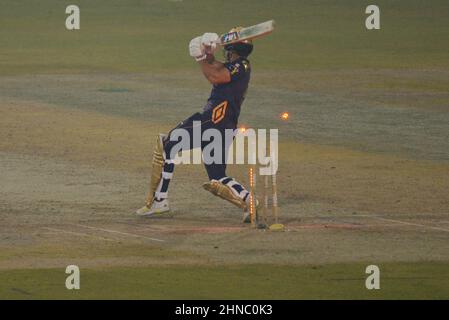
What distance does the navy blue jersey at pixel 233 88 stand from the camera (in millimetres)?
18781

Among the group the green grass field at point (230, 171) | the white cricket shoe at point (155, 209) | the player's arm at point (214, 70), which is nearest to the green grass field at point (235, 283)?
the green grass field at point (230, 171)

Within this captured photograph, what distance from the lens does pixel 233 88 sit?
1892cm

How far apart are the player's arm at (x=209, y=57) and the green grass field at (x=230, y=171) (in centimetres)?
199

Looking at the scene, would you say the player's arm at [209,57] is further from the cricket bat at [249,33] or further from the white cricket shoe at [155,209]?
the white cricket shoe at [155,209]

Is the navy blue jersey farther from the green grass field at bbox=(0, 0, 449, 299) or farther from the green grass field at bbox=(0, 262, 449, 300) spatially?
the green grass field at bbox=(0, 262, 449, 300)

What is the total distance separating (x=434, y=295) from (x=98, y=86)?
2184 cm

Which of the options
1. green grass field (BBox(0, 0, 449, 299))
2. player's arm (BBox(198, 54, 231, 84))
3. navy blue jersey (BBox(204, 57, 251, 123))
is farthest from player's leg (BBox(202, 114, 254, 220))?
player's arm (BBox(198, 54, 231, 84))

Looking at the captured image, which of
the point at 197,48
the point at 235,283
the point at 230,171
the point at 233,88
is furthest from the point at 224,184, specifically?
the point at 230,171

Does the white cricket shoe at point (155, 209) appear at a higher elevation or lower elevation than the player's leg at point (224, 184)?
lower

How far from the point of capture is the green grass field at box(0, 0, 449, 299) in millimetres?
15531

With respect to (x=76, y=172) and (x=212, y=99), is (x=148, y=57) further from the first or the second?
(x=212, y=99)

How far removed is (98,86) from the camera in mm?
35375

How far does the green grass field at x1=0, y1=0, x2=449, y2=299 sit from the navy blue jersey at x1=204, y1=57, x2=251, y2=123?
1556mm

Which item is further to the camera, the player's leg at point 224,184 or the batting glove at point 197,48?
the player's leg at point 224,184
